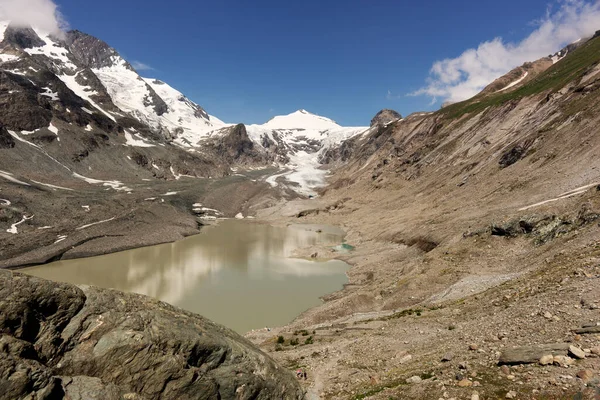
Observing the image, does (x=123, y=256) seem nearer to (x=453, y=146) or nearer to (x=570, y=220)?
(x=570, y=220)

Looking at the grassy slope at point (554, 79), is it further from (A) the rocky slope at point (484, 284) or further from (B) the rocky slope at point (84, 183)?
(B) the rocky slope at point (84, 183)

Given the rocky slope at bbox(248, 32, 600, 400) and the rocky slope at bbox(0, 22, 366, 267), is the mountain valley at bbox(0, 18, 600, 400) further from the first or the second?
the rocky slope at bbox(0, 22, 366, 267)

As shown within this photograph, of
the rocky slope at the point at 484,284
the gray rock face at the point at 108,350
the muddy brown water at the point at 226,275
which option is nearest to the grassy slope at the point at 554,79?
the rocky slope at the point at 484,284

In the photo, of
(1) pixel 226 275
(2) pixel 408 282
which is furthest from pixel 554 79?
(1) pixel 226 275

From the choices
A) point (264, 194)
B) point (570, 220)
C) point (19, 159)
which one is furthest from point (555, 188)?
point (19, 159)

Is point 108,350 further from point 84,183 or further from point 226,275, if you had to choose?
point 84,183

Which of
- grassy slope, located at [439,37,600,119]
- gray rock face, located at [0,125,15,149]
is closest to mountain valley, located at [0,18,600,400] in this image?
gray rock face, located at [0,125,15,149]
